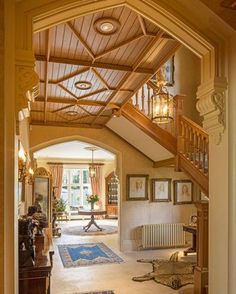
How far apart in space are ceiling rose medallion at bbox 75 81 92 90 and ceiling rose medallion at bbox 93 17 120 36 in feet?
5.17

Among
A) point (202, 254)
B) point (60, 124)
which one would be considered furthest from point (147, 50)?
point (60, 124)

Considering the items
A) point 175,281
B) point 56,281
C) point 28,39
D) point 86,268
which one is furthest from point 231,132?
point 86,268

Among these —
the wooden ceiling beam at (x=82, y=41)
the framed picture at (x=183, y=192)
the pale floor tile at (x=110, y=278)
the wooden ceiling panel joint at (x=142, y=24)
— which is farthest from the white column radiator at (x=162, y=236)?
the wooden ceiling panel joint at (x=142, y=24)

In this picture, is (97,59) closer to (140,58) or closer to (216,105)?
(140,58)

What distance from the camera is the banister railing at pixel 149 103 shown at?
242 inches

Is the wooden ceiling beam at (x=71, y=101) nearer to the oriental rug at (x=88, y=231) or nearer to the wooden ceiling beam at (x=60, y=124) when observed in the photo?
the wooden ceiling beam at (x=60, y=124)

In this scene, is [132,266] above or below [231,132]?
below

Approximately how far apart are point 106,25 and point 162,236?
6.37 metres

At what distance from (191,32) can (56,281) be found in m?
4.89

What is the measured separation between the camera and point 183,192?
8.43 m

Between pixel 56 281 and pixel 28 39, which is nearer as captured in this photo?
pixel 28 39

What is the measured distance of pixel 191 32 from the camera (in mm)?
1858

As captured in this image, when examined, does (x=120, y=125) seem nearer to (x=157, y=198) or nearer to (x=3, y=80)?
(x=157, y=198)

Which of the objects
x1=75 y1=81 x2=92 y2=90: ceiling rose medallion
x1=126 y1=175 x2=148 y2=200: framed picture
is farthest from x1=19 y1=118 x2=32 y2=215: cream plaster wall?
x1=126 y1=175 x2=148 y2=200: framed picture
